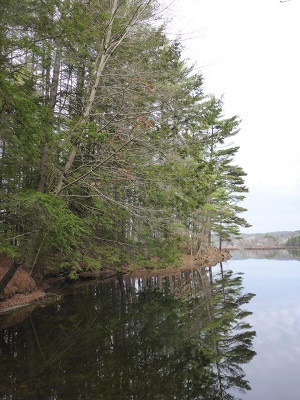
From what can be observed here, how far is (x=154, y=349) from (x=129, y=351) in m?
0.57

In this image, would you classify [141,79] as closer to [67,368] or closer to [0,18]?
[0,18]

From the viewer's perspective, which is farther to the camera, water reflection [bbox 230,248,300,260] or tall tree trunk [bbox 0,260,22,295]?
water reflection [bbox 230,248,300,260]

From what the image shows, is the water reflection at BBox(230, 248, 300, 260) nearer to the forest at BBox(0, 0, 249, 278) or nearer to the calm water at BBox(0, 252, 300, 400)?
the calm water at BBox(0, 252, 300, 400)

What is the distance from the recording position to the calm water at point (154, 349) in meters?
4.57

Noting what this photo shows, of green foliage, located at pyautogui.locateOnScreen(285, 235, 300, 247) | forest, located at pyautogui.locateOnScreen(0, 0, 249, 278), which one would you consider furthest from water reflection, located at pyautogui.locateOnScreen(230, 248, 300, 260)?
forest, located at pyautogui.locateOnScreen(0, 0, 249, 278)

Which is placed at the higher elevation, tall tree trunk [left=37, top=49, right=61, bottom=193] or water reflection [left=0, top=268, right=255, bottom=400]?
tall tree trunk [left=37, top=49, right=61, bottom=193]

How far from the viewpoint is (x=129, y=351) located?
19.8 feet

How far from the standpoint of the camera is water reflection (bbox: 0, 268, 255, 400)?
178 inches

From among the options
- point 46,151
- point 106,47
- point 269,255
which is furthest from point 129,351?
point 269,255

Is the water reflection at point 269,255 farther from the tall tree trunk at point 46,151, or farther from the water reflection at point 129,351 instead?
the tall tree trunk at point 46,151

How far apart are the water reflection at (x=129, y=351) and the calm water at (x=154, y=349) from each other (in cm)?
2

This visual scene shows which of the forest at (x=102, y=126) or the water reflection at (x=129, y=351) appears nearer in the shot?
the water reflection at (x=129, y=351)

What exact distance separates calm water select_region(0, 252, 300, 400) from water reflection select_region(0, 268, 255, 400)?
2 centimetres

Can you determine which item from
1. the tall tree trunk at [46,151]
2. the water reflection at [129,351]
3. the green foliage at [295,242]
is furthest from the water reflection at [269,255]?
the tall tree trunk at [46,151]
